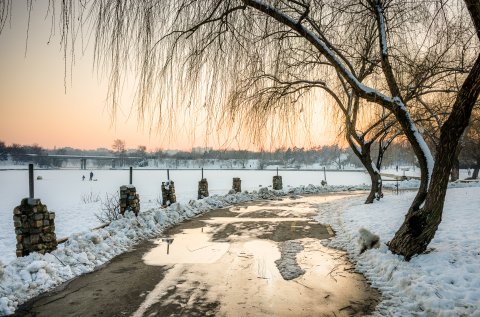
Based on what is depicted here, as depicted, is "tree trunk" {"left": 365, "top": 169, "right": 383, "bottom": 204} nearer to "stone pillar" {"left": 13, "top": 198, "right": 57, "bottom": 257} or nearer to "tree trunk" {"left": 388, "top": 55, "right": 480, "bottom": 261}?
"tree trunk" {"left": 388, "top": 55, "right": 480, "bottom": 261}

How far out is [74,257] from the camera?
6.72 m

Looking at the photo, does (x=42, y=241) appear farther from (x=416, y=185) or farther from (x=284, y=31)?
(x=416, y=185)

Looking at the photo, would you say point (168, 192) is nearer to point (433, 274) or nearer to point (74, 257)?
point (74, 257)

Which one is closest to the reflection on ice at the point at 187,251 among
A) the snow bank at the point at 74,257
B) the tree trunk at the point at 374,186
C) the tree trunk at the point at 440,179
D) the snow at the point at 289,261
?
the snow bank at the point at 74,257

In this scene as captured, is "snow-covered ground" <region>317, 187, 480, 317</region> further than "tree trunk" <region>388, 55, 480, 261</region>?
No

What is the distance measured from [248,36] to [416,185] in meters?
33.1

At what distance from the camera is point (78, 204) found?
21609 millimetres

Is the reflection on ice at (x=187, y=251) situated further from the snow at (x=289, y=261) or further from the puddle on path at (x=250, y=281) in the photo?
the snow at (x=289, y=261)

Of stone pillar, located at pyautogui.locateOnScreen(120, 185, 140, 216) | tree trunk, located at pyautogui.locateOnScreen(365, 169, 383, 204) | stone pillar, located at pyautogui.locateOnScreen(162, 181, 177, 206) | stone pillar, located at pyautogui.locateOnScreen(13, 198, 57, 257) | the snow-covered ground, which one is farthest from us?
tree trunk, located at pyautogui.locateOnScreen(365, 169, 383, 204)

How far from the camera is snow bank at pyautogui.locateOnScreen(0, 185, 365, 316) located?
5.11 metres

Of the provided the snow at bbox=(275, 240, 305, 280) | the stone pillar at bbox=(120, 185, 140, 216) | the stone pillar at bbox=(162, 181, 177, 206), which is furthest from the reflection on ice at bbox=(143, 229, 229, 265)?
the stone pillar at bbox=(162, 181, 177, 206)

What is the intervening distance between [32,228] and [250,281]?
14.0 ft

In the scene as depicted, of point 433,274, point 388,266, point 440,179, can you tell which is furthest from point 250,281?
point 440,179

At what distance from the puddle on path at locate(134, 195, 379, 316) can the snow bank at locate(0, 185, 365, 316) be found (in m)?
0.97
